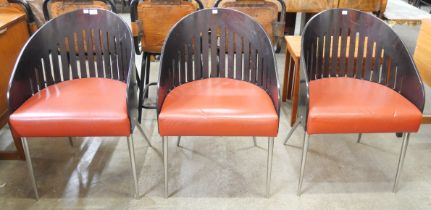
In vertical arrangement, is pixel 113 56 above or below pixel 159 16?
below

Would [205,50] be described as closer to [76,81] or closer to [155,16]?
[155,16]

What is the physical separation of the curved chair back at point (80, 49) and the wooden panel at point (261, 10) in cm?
82

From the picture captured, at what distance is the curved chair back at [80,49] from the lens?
180 centimetres

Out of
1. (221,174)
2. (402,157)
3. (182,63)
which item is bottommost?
(221,174)

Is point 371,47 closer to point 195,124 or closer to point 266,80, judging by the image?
point 266,80

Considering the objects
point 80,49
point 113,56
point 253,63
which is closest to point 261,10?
point 253,63

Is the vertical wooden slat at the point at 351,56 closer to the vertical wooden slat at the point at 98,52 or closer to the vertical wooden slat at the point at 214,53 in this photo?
the vertical wooden slat at the point at 214,53

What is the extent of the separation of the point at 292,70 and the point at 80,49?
1355mm

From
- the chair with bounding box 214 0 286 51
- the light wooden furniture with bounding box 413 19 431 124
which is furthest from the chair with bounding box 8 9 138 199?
the light wooden furniture with bounding box 413 19 431 124

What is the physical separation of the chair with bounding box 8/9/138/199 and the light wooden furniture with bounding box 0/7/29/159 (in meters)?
0.50

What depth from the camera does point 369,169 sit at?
80.7 inches

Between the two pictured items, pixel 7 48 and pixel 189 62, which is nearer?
pixel 189 62

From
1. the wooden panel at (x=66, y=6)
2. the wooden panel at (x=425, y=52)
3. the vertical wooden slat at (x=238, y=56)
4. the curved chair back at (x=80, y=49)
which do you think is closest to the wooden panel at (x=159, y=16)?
the wooden panel at (x=66, y=6)

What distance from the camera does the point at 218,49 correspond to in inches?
75.2
